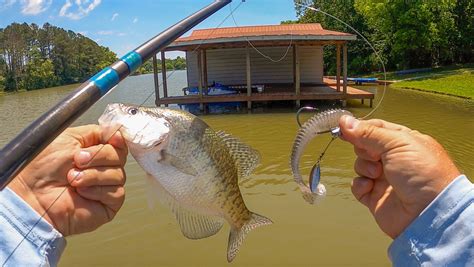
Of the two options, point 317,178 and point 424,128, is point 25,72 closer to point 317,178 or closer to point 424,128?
point 424,128

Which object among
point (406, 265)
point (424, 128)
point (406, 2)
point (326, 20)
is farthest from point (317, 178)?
point (326, 20)

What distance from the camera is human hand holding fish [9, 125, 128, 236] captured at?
1.61 m

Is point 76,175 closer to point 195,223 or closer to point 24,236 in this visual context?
point 24,236

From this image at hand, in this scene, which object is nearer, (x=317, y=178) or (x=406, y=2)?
(x=317, y=178)

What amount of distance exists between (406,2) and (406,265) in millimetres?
42126

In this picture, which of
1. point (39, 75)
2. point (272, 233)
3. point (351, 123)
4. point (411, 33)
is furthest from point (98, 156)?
point (39, 75)

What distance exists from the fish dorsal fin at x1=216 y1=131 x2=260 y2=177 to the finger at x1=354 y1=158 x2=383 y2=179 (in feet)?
1.74

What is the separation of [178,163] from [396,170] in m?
0.93

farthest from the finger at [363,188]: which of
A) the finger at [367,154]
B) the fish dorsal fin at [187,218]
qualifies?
the fish dorsal fin at [187,218]

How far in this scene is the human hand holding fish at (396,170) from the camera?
1610 millimetres

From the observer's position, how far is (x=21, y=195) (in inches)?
61.2

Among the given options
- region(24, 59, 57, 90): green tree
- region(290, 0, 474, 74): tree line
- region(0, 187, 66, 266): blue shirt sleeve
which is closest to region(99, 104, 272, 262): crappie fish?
region(0, 187, 66, 266): blue shirt sleeve

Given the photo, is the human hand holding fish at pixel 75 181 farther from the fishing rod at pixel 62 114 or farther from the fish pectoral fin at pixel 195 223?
the fish pectoral fin at pixel 195 223

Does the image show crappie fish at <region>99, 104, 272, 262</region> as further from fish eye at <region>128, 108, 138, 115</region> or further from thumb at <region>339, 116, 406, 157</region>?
thumb at <region>339, 116, 406, 157</region>
